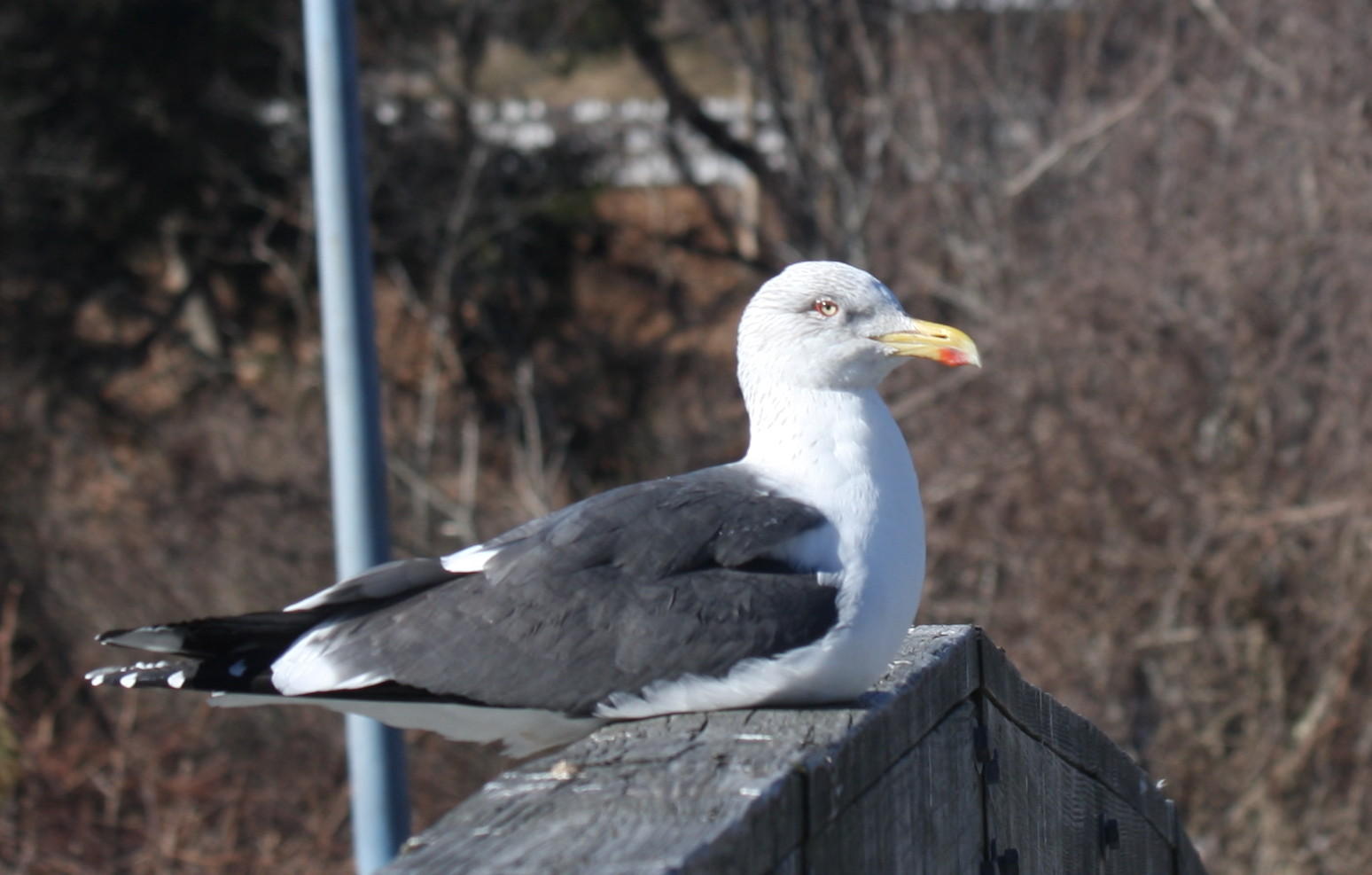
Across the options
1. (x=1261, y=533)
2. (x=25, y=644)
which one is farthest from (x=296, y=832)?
(x=1261, y=533)

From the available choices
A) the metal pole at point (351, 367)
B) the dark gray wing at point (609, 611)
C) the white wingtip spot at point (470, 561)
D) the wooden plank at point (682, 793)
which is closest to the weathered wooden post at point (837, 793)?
the wooden plank at point (682, 793)

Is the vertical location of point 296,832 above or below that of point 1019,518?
below

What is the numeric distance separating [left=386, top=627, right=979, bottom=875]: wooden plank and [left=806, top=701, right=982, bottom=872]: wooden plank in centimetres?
3

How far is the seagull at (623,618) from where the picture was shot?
2.15 meters

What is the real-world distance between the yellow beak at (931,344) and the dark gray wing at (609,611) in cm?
38

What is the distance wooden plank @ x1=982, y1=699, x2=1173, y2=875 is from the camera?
2414mm

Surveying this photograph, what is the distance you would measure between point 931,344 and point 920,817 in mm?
799

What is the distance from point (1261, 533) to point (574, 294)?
530 centimetres

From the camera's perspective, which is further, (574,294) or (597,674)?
(574,294)

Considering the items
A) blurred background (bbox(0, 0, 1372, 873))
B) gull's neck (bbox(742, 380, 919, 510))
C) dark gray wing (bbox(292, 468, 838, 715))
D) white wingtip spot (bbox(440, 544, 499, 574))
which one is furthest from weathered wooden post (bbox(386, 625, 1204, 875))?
blurred background (bbox(0, 0, 1372, 873))

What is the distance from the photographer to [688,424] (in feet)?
29.9

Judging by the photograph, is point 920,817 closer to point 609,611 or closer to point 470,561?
point 609,611

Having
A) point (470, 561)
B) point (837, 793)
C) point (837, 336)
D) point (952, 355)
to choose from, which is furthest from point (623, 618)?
point (952, 355)

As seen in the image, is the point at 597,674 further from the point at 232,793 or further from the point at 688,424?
the point at 688,424
